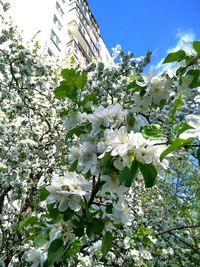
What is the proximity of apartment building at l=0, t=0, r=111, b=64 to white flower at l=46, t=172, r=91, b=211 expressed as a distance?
12.0 metres

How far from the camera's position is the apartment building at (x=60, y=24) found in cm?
1570

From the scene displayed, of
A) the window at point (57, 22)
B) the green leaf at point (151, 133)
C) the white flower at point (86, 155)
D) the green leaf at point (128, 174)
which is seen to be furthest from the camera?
the window at point (57, 22)

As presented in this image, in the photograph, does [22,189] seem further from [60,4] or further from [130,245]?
[60,4]

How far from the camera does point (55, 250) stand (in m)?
1.32

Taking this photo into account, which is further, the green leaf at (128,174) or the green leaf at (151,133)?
the green leaf at (151,133)

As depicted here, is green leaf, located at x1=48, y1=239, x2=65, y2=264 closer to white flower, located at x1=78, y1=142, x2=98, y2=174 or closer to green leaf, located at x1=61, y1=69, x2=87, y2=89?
white flower, located at x1=78, y1=142, x2=98, y2=174

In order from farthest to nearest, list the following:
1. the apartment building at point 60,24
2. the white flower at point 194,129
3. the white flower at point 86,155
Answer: the apartment building at point 60,24 → the white flower at point 86,155 → the white flower at point 194,129

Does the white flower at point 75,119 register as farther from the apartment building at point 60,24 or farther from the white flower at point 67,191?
the apartment building at point 60,24

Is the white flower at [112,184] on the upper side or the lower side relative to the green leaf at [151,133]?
lower

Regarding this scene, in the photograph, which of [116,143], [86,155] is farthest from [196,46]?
[86,155]

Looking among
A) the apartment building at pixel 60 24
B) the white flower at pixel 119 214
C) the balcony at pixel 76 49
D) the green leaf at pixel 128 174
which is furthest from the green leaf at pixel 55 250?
the balcony at pixel 76 49

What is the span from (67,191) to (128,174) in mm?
268

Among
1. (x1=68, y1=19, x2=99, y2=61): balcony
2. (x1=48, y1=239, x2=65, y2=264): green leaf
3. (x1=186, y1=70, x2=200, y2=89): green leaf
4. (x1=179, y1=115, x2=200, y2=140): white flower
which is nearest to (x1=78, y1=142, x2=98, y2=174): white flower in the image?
(x1=48, y1=239, x2=65, y2=264): green leaf

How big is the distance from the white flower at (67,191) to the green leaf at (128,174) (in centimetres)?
19
